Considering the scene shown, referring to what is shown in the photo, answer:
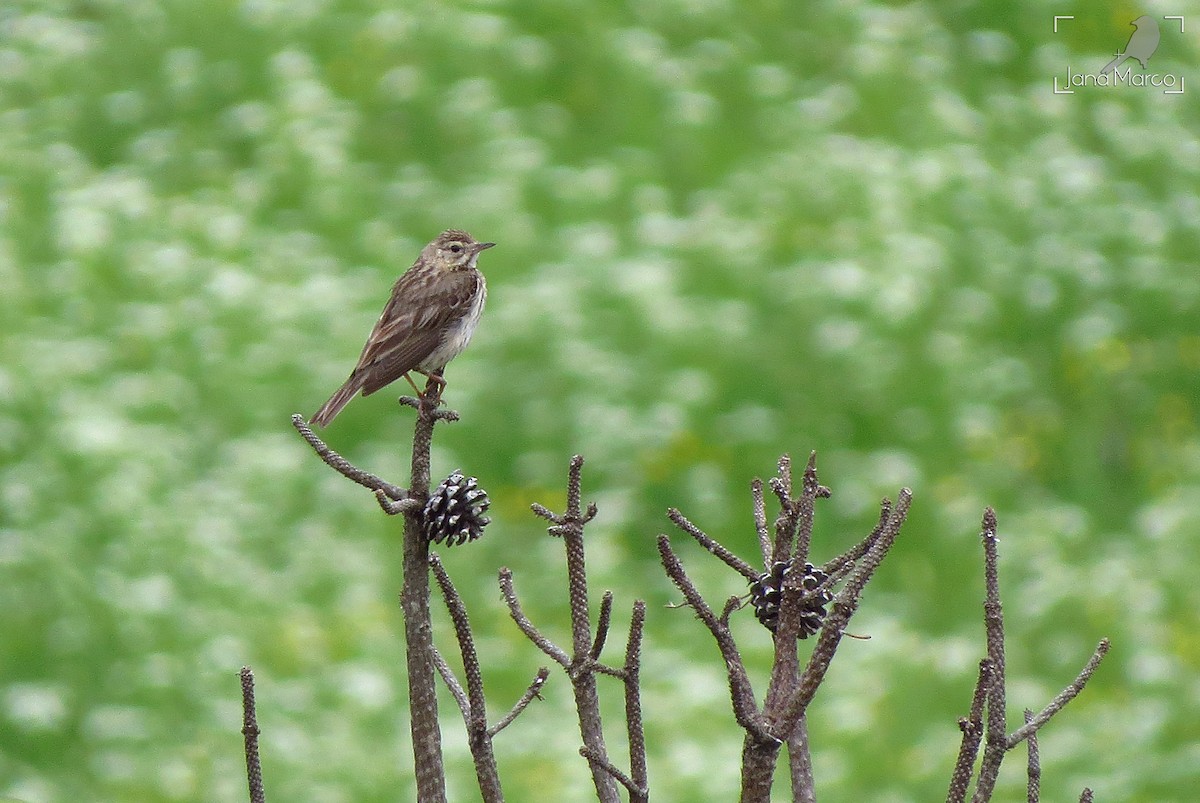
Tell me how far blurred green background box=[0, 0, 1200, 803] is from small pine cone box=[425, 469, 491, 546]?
4.62 meters

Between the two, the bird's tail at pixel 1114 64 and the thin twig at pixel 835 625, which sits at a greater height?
the bird's tail at pixel 1114 64

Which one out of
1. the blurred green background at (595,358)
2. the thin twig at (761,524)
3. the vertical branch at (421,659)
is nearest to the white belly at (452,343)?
the blurred green background at (595,358)

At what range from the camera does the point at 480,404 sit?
920cm

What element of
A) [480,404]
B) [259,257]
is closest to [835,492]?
[480,404]

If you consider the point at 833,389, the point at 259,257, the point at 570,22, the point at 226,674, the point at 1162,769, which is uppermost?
the point at 570,22

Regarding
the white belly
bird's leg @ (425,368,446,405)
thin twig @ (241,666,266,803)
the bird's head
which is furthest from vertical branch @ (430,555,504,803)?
the bird's head

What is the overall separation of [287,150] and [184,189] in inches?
30.9

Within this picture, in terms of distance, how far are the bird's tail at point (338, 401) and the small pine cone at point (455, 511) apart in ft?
7.99

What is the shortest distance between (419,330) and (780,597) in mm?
3456

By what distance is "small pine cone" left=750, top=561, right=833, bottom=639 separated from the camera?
2639mm

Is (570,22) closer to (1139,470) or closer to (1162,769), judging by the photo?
(1139,470)

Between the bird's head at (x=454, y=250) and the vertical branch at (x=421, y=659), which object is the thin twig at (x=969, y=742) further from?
the bird's head at (x=454, y=250)

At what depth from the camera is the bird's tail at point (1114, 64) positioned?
1213cm

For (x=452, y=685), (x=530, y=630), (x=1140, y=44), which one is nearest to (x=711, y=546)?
(x=530, y=630)
